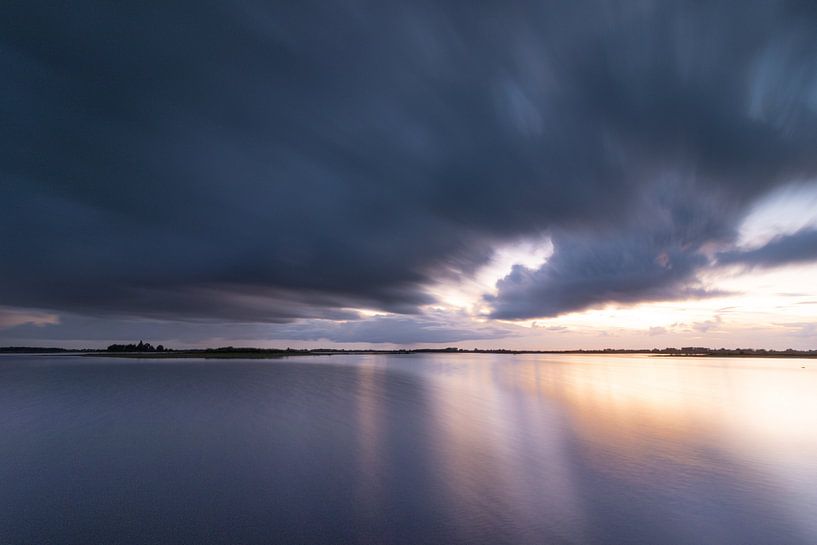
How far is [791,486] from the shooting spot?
1539 centimetres

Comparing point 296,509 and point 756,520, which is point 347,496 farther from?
point 756,520

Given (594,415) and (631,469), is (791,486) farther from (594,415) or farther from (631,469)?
(594,415)

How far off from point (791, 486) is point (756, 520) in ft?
17.7

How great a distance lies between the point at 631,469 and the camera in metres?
16.8

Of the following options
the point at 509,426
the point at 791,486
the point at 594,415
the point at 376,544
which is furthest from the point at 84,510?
the point at 594,415

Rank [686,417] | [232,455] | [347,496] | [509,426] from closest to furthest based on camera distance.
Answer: [347,496], [232,455], [509,426], [686,417]

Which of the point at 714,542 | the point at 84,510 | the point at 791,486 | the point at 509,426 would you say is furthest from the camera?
the point at 509,426

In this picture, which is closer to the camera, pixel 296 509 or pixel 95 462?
pixel 296 509

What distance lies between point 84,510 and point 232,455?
21.3 feet

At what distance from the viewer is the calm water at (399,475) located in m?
10.9

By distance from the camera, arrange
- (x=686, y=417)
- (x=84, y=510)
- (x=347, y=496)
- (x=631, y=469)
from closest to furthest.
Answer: (x=84, y=510) < (x=347, y=496) < (x=631, y=469) < (x=686, y=417)

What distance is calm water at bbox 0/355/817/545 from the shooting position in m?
10.9

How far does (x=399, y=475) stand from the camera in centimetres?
1564

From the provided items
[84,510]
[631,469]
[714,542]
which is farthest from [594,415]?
[84,510]
